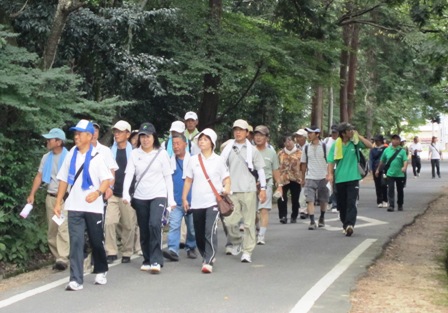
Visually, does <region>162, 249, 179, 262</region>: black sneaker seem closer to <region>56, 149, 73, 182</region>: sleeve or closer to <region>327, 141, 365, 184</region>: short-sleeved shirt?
<region>56, 149, 73, 182</region>: sleeve

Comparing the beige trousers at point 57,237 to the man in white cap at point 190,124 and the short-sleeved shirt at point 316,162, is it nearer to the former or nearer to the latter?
the man in white cap at point 190,124

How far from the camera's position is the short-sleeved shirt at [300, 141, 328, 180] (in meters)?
14.8

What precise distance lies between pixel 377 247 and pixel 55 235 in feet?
16.1

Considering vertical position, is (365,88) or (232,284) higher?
(365,88)

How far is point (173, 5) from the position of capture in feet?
62.0

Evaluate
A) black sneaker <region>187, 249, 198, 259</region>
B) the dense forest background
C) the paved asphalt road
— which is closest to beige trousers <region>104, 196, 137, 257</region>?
the paved asphalt road

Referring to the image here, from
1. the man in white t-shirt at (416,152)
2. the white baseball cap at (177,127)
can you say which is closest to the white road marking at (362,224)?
the white baseball cap at (177,127)

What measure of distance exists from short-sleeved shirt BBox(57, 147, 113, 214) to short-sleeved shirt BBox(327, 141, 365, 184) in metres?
5.70

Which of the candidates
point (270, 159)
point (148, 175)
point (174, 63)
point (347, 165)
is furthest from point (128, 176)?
point (174, 63)

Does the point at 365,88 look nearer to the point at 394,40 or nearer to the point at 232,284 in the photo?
the point at 394,40

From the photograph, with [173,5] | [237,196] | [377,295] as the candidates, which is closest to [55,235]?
[237,196]

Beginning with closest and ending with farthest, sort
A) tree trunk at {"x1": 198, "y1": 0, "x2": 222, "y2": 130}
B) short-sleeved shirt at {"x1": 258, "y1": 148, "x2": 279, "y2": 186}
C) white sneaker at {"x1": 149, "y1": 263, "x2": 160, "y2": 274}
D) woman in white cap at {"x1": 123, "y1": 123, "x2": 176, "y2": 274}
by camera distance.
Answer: white sneaker at {"x1": 149, "y1": 263, "x2": 160, "y2": 274} < woman in white cap at {"x1": 123, "y1": 123, "x2": 176, "y2": 274} < short-sleeved shirt at {"x1": 258, "y1": 148, "x2": 279, "y2": 186} < tree trunk at {"x1": 198, "y1": 0, "x2": 222, "y2": 130}

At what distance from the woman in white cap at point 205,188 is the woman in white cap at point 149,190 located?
0.35 meters

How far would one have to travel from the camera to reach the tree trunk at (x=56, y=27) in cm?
1130
